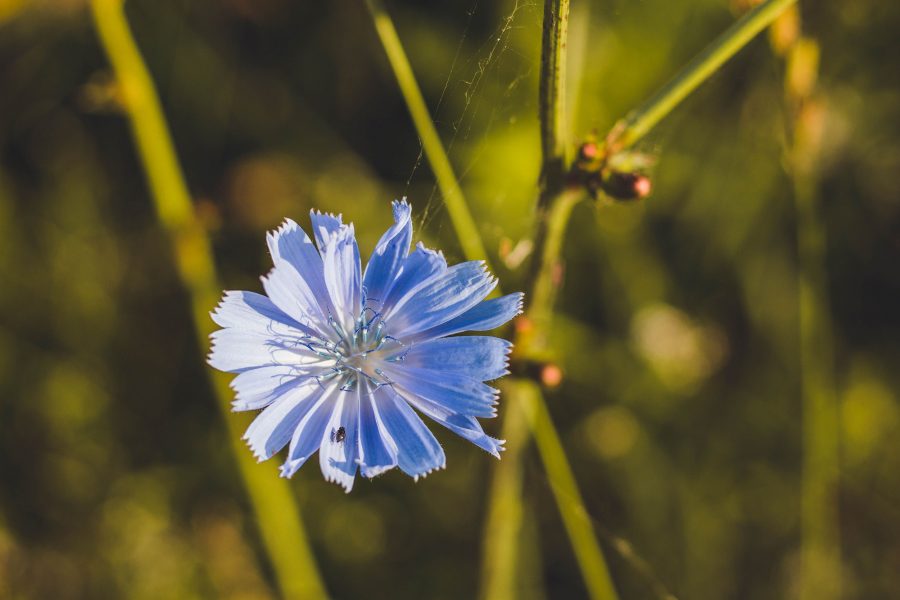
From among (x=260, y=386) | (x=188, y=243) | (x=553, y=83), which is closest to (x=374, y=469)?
(x=260, y=386)

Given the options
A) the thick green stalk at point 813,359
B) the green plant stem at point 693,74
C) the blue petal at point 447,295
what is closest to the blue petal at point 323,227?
the blue petal at point 447,295

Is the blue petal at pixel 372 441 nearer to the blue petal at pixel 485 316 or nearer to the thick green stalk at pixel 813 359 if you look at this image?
the blue petal at pixel 485 316

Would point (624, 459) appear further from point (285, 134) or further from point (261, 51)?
point (261, 51)

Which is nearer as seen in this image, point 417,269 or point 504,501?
point 417,269

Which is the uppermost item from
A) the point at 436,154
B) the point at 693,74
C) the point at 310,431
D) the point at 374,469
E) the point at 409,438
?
the point at 436,154

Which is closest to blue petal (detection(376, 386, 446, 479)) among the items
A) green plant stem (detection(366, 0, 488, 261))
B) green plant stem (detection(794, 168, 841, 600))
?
green plant stem (detection(366, 0, 488, 261))

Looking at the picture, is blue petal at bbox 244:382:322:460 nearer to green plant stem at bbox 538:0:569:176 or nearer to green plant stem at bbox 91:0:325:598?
green plant stem at bbox 538:0:569:176

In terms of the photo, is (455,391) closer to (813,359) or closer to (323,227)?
(323,227)
